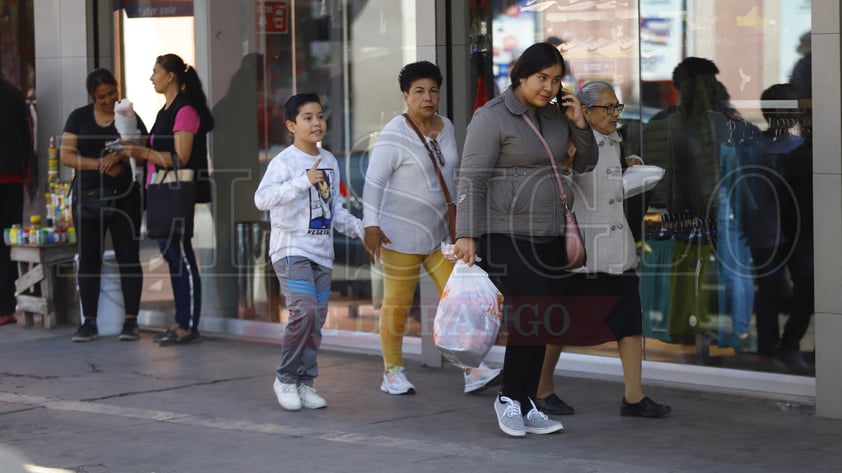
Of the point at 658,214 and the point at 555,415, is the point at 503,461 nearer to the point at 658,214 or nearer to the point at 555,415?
the point at 555,415

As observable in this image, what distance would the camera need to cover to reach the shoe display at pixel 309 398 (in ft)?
23.6

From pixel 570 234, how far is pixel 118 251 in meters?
4.54

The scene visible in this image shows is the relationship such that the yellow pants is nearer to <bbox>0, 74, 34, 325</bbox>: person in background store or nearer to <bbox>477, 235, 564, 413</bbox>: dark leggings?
<bbox>477, 235, 564, 413</bbox>: dark leggings

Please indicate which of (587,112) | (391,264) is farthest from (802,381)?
(391,264)

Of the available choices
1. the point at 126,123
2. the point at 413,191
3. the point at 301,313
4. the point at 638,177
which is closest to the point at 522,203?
the point at 638,177

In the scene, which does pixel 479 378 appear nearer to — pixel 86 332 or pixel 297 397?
pixel 297 397

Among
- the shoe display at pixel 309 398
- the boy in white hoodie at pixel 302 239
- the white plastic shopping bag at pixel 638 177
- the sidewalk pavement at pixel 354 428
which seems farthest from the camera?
the shoe display at pixel 309 398

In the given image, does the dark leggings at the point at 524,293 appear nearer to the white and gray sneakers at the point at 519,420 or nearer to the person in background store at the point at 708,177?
the white and gray sneakers at the point at 519,420

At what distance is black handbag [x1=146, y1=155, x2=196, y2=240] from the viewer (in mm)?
9344

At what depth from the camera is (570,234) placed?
21.0 feet

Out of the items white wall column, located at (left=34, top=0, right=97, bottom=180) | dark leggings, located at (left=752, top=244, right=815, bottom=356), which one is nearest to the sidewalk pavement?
dark leggings, located at (left=752, top=244, right=815, bottom=356)

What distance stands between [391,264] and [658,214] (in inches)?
71.4

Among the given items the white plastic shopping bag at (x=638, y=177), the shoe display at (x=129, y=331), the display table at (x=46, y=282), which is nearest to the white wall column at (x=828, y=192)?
the white plastic shopping bag at (x=638, y=177)

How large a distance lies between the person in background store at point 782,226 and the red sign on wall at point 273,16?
3898 mm
